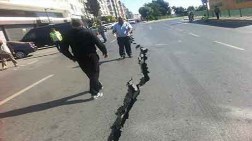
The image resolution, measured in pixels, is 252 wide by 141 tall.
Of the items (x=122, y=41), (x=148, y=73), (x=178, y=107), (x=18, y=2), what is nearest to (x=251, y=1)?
(x=18, y=2)

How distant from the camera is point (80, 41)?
311 inches

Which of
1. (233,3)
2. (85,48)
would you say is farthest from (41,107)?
(233,3)

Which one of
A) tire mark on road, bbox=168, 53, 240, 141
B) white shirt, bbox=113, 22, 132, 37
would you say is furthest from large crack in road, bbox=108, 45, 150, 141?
white shirt, bbox=113, 22, 132, 37

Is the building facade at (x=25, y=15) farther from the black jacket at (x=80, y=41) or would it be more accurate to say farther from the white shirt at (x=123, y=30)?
the black jacket at (x=80, y=41)

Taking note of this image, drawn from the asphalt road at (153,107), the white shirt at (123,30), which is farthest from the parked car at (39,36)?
the asphalt road at (153,107)

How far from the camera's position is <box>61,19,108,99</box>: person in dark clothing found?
7.84m

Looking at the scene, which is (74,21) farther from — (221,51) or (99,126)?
(221,51)

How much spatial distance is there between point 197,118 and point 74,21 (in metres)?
3.59

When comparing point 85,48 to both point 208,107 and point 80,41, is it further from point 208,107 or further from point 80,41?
point 208,107

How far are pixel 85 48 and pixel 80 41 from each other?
190 millimetres

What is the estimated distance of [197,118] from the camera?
5445 millimetres

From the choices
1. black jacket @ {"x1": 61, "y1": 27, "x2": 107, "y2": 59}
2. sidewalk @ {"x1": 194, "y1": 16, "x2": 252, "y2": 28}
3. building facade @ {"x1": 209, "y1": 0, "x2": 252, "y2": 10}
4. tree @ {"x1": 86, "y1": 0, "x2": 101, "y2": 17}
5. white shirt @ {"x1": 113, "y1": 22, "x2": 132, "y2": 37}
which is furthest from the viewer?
tree @ {"x1": 86, "y1": 0, "x2": 101, "y2": 17}

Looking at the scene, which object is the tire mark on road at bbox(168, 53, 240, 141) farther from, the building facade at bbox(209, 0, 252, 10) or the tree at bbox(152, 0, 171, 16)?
the tree at bbox(152, 0, 171, 16)

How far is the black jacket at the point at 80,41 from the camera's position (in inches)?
308
